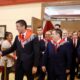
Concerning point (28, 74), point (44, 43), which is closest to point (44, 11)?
point (44, 43)

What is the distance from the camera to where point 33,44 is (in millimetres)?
4133

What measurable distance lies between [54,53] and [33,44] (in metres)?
0.48

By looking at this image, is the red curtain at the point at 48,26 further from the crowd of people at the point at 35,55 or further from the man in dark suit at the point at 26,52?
the man in dark suit at the point at 26,52

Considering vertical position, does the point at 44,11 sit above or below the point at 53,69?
above

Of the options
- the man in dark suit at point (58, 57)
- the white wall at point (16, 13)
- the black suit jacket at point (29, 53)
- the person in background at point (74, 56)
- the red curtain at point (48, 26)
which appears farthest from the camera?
the white wall at point (16, 13)

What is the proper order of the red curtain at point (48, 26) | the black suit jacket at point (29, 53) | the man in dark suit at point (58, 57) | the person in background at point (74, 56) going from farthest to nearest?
the red curtain at point (48, 26) → the person in background at point (74, 56) → the man in dark suit at point (58, 57) → the black suit jacket at point (29, 53)

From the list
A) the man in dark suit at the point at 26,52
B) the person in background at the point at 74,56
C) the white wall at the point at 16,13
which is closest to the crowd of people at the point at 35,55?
the man in dark suit at the point at 26,52

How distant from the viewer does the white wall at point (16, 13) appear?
7.68m

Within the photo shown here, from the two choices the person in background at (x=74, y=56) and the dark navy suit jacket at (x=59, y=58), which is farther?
the person in background at (x=74, y=56)

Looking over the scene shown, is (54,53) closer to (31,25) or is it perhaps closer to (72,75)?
(72,75)

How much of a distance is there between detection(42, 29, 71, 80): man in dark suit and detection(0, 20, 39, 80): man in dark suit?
41 cm

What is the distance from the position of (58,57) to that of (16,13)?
12.9ft

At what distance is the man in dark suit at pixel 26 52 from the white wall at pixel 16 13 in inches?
140

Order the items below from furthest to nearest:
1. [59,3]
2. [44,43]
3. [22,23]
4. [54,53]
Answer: [59,3] → [44,43] → [54,53] → [22,23]
